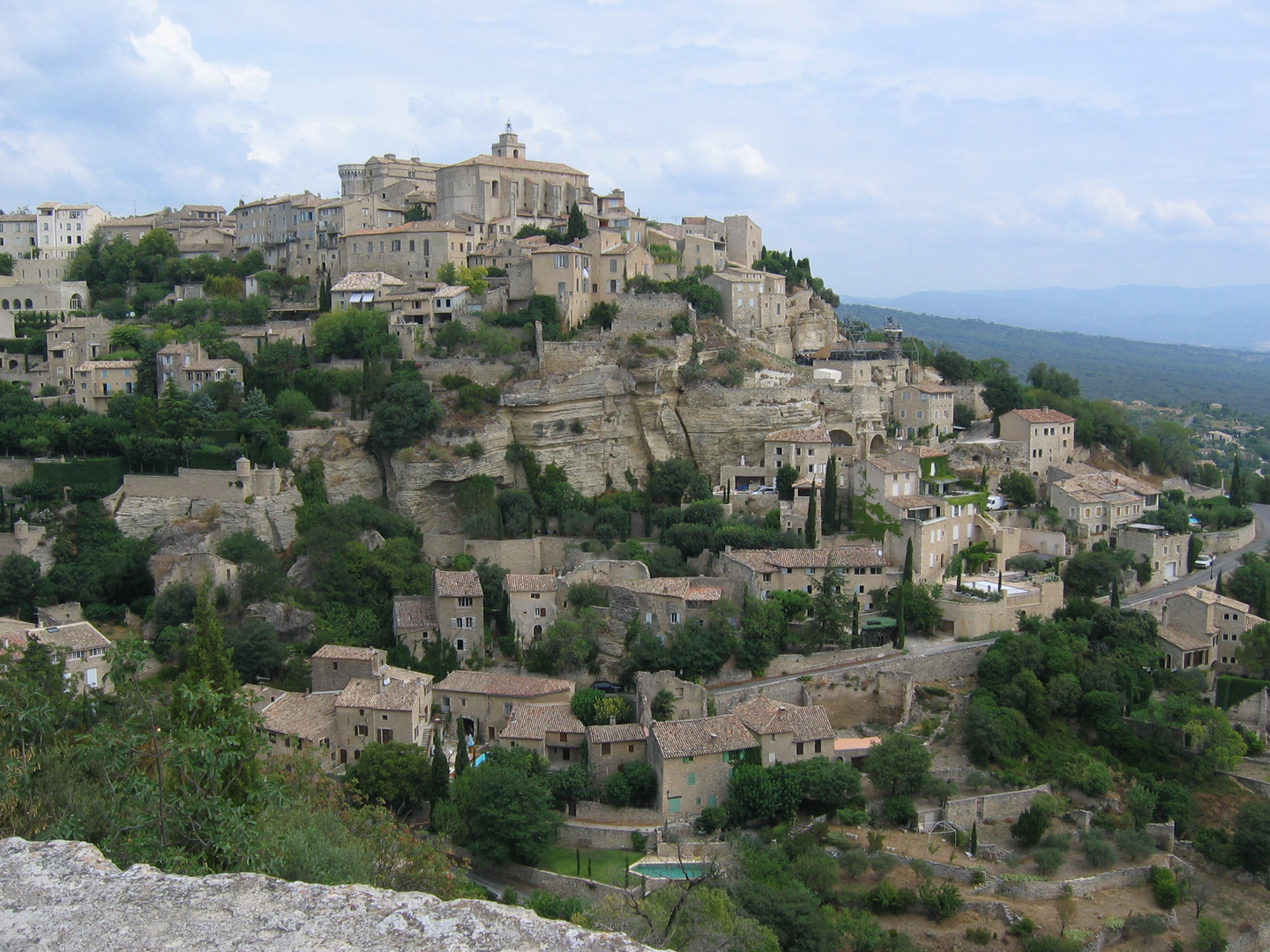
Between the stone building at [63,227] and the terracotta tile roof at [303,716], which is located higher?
the stone building at [63,227]

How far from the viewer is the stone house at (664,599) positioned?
37.0 metres

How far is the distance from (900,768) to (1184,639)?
13377mm

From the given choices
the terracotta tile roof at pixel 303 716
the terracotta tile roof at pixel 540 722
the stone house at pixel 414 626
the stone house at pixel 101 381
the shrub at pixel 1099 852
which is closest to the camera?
the shrub at pixel 1099 852

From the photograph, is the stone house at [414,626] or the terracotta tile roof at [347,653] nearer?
the terracotta tile roof at [347,653]

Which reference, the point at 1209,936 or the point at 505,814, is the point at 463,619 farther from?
the point at 1209,936

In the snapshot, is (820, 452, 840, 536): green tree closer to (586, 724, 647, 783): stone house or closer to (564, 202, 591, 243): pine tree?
(586, 724, 647, 783): stone house

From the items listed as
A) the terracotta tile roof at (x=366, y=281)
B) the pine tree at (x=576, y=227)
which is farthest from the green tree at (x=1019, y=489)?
the terracotta tile roof at (x=366, y=281)

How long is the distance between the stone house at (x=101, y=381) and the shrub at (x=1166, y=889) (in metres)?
44.1

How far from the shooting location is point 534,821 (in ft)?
96.6

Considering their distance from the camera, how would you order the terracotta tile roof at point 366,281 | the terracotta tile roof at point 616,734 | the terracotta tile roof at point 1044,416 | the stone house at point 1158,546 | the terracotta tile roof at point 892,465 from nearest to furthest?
the terracotta tile roof at point 616,734, the terracotta tile roof at point 892,465, the stone house at point 1158,546, the terracotta tile roof at point 1044,416, the terracotta tile roof at point 366,281

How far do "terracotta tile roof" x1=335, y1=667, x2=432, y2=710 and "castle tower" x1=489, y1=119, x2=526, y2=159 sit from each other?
125 feet

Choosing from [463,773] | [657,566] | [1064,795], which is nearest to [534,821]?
[463,773]

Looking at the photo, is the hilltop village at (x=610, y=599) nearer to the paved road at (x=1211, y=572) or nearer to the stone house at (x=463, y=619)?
the stone house at (x=463, y=619)

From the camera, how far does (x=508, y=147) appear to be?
211 feet
